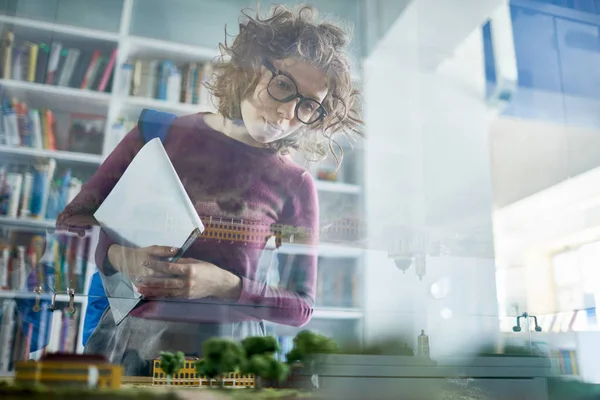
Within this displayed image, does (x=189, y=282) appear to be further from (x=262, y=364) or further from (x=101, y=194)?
(x=262, y=364)

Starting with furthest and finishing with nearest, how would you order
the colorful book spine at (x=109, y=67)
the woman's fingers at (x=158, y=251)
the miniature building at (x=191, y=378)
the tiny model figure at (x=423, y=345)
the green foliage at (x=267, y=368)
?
the colorful book spine at (x=109, y=67) < the woman's fingers at (x=158, y=251) < the tiny model figure at (x=423, y=345) < the miniature building at (x=191, y=378) < the green foliage at (x=267, y=368)

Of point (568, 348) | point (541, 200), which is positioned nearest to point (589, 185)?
point (541, 200)

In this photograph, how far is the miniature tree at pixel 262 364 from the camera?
36.1 inches

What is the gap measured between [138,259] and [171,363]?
0.99 feet

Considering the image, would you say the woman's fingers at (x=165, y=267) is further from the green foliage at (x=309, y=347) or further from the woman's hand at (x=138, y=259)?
the green foliage at (x=309, y=347)

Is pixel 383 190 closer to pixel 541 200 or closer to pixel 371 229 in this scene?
pixel 371 229

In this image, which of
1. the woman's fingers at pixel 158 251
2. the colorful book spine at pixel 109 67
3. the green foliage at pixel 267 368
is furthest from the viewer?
the colorful book spine at pixel 109 67

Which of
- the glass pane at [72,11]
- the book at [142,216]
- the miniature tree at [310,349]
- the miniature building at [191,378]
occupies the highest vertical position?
the glass pane at [72,11]

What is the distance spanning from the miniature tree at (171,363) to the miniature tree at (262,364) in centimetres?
20

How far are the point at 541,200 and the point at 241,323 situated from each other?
926 millimetres

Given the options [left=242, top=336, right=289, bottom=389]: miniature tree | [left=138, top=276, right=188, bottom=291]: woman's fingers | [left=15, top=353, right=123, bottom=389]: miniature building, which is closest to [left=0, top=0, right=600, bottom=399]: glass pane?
[left=138, top=276, right=188, bottom=291]: woman's fingers

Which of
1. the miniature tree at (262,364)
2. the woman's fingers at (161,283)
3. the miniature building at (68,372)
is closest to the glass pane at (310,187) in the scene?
the woman's fingers at (161,283)

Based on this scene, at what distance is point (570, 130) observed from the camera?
5.40ft

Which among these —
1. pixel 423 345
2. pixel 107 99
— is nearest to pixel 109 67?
pixel 107 99
